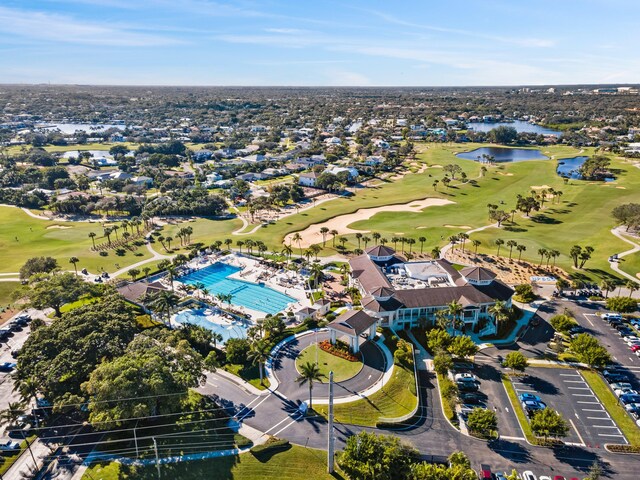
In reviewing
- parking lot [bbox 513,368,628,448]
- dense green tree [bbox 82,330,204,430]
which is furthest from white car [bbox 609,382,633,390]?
dense green tree [bbox 82,330,204,430]

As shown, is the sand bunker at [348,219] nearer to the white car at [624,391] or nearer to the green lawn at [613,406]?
the green lawn at [613,406]

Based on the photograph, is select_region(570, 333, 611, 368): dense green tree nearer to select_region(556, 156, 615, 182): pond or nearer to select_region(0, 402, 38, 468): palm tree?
select_region(0, 402, 38, 468): palm tree

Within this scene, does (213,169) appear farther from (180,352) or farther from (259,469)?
(259,469)

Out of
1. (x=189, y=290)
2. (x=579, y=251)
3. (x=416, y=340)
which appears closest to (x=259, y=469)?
(x=416, y=340)

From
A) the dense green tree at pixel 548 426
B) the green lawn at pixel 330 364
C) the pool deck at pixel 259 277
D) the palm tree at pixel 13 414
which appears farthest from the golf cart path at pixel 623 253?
the palm tree at pixel 13 414

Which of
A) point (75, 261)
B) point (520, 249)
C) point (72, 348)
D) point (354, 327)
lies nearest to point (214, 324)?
point (72, 348)

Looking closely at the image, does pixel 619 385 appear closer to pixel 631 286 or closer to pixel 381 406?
pixel 631 286
